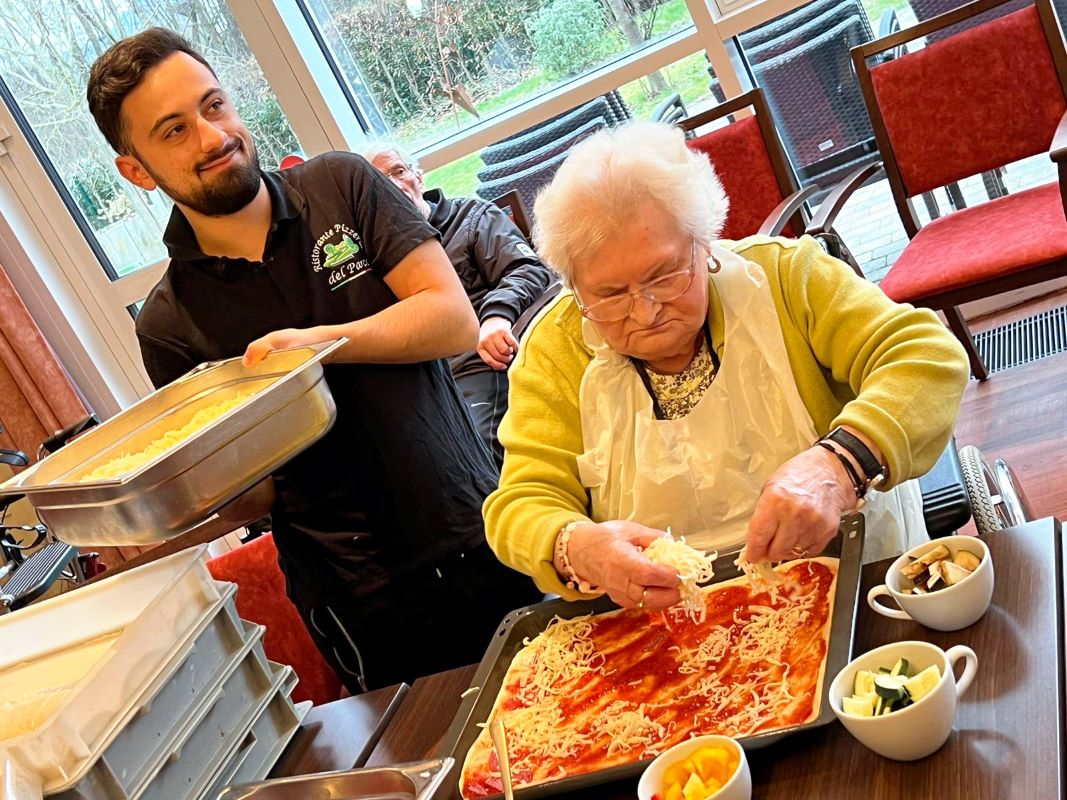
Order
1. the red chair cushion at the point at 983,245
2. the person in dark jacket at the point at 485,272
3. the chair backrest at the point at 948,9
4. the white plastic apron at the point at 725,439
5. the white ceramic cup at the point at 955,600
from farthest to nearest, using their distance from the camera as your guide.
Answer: the chair backrest at the point at 948,9
the person in dark jacket at the point at 485,272
the red chair cushion at the point at 983,245
the white plastic apron at the point at 725,439
the white ceramic cup at the point at 955,600

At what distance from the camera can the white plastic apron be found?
173 centimetres

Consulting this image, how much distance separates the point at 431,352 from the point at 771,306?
0.65 metres

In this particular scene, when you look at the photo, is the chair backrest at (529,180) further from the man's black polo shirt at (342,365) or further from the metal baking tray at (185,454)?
the metal baking tray at (185,454)

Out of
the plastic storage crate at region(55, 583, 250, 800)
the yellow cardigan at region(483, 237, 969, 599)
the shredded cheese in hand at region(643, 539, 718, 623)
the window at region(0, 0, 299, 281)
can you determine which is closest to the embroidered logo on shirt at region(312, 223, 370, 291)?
the yellow cardigan at region(483, 237, 969, 599)

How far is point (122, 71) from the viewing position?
1.95 meters

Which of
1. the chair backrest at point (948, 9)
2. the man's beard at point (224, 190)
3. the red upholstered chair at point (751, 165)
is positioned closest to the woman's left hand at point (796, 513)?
the man's beard at point (224, 190)

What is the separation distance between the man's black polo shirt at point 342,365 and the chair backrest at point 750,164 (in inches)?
65.3

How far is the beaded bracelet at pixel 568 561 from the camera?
164 centimetres

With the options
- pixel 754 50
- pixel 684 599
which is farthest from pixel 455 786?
pixel 754 50

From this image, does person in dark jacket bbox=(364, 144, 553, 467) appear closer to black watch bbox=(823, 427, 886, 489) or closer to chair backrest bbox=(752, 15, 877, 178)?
chair backrest bbox=(752, 15, 877, 178)

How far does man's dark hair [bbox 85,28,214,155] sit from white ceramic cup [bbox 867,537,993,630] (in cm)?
151

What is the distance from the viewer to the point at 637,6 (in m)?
4.01

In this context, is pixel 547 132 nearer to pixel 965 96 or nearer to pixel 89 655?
pixel 965 96

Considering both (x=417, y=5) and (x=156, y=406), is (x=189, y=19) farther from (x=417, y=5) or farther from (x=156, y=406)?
(x=156, y=406)
